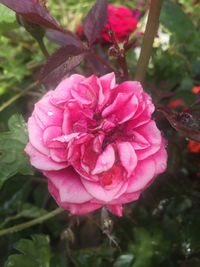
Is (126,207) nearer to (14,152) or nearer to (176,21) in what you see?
(14,152)

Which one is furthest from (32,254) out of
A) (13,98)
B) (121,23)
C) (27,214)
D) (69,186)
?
(121,23)

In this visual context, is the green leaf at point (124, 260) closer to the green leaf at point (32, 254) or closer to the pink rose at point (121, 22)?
the green leaf at point (32, 254)

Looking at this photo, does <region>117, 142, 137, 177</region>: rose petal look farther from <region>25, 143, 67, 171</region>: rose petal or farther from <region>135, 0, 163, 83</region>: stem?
<region>135, 0, 163, 83</region>: stem

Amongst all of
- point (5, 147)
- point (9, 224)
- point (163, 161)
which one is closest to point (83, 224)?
point (9, 224)

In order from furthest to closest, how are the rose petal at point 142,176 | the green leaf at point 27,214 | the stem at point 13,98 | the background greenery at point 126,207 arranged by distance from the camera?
the stem at point 13,98
the green leaf at point 27,214
the background greenery at point 126,207
the rose petal at point 142,176

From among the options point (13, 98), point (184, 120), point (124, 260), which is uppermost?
point (184, 120)

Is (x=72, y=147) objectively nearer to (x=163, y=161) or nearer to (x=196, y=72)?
(x=163, y=161)

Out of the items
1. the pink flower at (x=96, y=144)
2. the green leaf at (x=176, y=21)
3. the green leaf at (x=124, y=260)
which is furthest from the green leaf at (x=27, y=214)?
the green leaf at (x=176, y=21)
